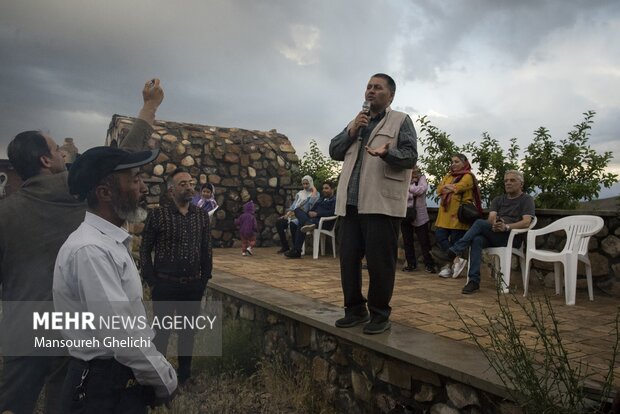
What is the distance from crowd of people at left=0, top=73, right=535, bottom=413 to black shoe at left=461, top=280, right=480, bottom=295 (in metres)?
0.02

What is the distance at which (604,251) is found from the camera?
5.20m

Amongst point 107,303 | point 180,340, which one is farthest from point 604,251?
point 107,303

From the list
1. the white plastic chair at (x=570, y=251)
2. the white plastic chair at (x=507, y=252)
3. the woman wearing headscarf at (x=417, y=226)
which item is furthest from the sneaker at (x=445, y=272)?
the white plastic chair at (x=570, y=251)

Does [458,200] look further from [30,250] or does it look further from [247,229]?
[30,250]

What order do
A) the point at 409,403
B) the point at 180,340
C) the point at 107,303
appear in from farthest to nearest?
the point at 180,340 → the point at 409,403 → the point at 107,303

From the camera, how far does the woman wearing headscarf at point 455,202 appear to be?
6.00 meters

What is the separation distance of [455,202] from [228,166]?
585cm

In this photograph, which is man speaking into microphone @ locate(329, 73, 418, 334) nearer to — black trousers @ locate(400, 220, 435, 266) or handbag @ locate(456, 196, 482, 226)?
handbag @ locate(456, 196, 482, 226)

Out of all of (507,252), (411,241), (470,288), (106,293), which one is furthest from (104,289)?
(411,241)

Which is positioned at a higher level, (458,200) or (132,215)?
(458,200)

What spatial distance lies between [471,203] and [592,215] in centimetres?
136

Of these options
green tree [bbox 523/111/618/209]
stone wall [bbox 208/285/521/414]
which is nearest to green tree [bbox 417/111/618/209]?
green tree [bbox 523/111/618/209]

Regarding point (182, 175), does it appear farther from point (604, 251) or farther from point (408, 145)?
point (604, 251)

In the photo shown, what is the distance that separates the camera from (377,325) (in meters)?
3.19
